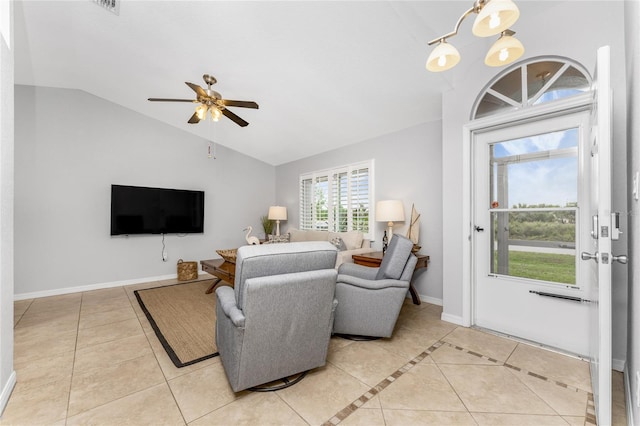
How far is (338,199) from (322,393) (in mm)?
3667

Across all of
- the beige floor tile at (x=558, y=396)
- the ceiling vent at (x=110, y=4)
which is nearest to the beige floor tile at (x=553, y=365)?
the beige floor tile at (x=558, y=396)

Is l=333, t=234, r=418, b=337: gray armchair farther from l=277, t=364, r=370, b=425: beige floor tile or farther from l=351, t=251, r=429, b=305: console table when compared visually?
l=351, t=251, r=429, b=305: console table

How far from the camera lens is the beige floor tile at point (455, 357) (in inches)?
86.4

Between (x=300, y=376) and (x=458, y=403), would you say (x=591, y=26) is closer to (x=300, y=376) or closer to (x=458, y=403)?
(x=458, y=403)

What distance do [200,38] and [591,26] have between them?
11.4 feet

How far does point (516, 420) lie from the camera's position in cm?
157

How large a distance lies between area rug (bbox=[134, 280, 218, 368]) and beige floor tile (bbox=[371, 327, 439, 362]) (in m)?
1.49

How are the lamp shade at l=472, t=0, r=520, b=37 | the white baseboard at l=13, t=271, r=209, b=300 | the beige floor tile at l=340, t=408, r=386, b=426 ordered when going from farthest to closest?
the white baseboard at l=13, t=271, r=209, b=300, the beige floor tile at l=340, t=408, r=386, b=426, the lamp shade at l=472, t=0, r=520, b=37

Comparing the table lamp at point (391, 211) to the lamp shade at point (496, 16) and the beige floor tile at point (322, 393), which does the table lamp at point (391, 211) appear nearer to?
the beige floor tile at point (322, 393)

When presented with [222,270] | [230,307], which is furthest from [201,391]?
[222,270]

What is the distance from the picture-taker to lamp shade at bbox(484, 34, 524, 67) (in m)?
1.59

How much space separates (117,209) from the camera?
14.9 ft

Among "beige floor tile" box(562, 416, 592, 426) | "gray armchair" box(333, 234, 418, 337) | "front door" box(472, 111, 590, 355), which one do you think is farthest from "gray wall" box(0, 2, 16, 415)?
"front door" box(472, 111, 590, 355)

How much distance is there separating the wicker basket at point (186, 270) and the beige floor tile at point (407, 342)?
382 cm
